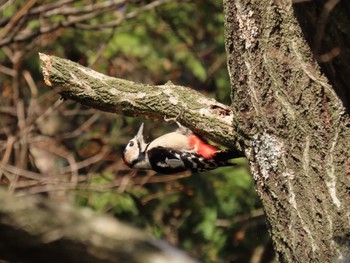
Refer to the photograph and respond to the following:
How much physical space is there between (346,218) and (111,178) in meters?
4.13

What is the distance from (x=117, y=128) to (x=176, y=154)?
1.93 metres

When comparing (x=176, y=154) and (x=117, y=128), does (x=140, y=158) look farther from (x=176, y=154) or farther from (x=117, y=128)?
(x=117, y=128)

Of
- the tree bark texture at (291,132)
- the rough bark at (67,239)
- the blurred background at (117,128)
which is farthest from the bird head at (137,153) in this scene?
the rough bark at (67,239)

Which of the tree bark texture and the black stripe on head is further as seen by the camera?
the black stripe on head

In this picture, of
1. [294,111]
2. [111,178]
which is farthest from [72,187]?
[294,111]

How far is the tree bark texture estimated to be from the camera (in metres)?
3.06

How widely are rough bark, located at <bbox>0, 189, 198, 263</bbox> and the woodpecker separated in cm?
157

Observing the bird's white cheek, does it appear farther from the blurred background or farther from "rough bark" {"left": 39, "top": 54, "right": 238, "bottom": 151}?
"rough bark" {"left": 39, "top": 54, "right": 238, "bottom": 151}

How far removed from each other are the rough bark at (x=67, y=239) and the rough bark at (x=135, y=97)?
0.91 meters

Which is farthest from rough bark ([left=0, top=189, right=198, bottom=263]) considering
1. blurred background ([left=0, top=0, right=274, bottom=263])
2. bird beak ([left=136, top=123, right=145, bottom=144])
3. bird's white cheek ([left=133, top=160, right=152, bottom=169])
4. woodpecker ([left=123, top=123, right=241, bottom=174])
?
blurred background ([left=0, top=0, right=274, bottom=263])

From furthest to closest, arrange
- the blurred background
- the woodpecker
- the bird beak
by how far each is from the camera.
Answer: the blurred background → the bird beak → the woodpecker

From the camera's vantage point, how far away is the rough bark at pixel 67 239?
2.62m

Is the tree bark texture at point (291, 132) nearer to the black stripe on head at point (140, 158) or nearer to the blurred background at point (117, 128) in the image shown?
the black stripe on head at point (140, 158)

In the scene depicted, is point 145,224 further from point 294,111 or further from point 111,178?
point 294,111
